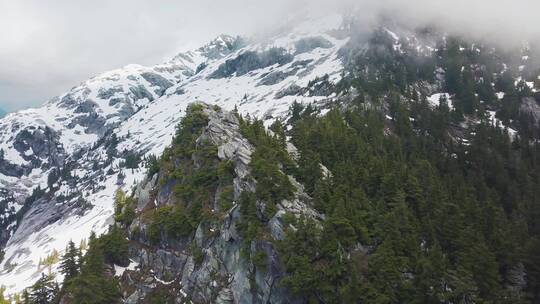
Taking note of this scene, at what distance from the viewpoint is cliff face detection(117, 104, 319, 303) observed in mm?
62688

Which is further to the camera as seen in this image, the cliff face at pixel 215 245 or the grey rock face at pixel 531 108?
the grey rock face at pixel 531 108

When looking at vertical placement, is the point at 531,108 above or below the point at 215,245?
below

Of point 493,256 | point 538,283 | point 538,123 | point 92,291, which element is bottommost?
point 538,123

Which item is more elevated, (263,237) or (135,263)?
(263,237)

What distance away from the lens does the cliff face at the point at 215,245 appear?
206ft

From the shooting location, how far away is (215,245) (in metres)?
69.9

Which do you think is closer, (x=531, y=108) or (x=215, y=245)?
(x=215, y=245)

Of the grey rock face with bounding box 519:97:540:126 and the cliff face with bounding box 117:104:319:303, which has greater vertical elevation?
the cliff face with bounding box 117:104:319:303

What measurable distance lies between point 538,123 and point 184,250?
5012 inches

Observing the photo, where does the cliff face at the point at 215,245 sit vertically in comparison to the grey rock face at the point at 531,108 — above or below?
above

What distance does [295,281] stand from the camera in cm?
5622

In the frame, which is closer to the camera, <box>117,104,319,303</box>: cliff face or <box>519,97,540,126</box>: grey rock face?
<box>117,104,319,303</box>: cliff face

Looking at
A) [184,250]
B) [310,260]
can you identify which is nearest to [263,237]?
[310,260]

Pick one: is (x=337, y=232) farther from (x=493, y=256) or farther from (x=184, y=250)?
(x=184, y=250)
